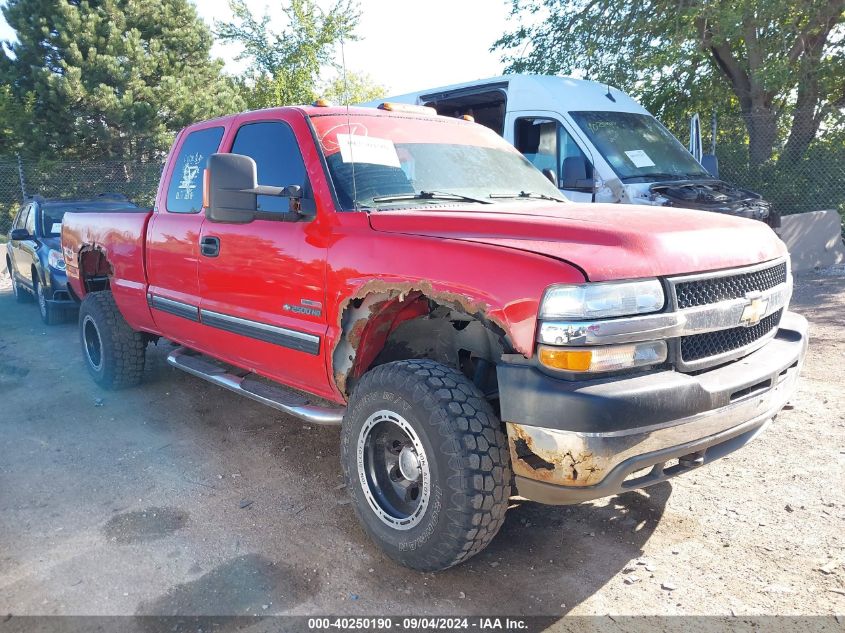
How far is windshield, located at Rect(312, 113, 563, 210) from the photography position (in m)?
3.53

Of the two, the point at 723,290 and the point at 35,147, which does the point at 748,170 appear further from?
the point at 35,147

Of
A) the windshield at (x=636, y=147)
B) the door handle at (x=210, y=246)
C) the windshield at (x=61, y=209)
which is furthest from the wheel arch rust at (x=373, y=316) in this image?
the windshield at (x=61, y=209)

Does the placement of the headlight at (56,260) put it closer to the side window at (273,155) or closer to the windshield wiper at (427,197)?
the side window at (273,155)

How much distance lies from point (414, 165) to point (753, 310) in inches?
A: 73.8

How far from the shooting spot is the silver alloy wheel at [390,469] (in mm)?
2965

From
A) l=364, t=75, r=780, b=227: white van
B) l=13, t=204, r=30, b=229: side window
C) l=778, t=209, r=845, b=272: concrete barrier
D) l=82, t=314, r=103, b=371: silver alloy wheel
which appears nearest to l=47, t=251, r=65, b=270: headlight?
l=13, t=204, r=30, b=229: side window

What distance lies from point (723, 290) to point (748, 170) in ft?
36.0

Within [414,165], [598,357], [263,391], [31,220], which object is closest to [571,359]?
[598,357]

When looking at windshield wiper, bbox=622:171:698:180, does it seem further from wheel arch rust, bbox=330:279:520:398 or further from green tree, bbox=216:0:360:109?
green tree, bbox=216:0:360:109

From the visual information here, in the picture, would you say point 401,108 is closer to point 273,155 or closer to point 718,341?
point 273,155

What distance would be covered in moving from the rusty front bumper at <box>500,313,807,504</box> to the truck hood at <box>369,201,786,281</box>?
17.2 inches

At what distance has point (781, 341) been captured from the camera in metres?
3.26

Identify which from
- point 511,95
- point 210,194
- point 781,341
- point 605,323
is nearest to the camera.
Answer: point 605,323

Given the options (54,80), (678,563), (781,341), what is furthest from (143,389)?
(54,80)
